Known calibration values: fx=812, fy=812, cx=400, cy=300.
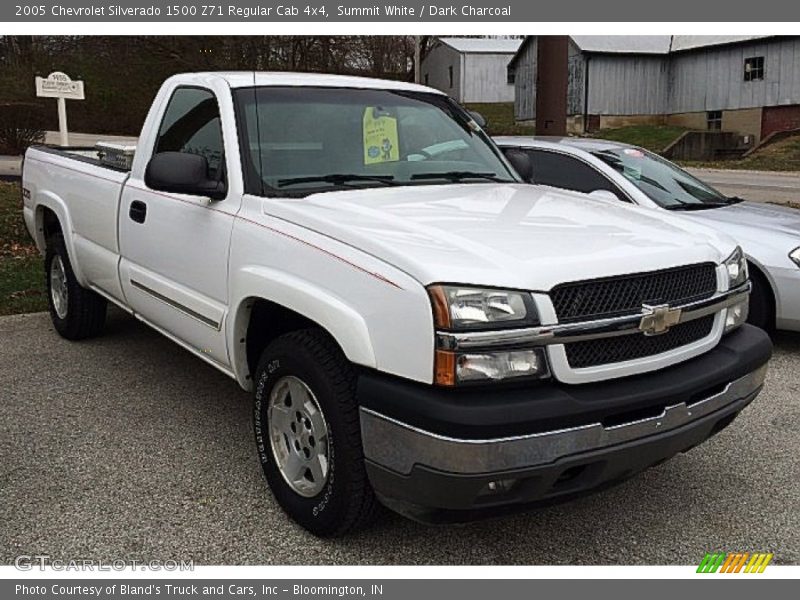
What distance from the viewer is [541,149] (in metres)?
6.70

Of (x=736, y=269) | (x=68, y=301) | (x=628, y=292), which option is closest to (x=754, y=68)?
(x=68, y=301)

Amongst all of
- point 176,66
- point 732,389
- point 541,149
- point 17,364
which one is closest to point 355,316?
point 732,389

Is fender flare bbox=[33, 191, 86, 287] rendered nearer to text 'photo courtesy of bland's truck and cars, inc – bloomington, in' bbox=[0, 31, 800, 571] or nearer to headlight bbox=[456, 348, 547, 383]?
text 'photo courtesy of bland's truck and cars, inc – bloomington, in' bbox=[0, 31, 800, 571]

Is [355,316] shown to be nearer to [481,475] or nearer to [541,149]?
[481,475]

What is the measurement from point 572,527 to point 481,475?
38.4 inches

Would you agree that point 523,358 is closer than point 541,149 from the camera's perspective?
Yes

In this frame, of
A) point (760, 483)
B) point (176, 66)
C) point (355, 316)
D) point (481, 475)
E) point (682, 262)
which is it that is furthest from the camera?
point (176, 66)

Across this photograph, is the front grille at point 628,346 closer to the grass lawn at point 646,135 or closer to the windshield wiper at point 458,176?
the windshield wiper at point 458,176

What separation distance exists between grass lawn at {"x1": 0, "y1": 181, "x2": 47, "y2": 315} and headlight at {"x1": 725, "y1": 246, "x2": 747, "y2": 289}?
5861 millimetres

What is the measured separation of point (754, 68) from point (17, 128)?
100ft

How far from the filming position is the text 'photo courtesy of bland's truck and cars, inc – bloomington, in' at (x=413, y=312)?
8.56 ft

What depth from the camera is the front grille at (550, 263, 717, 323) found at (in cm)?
270

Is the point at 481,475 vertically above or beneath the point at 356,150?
beneath

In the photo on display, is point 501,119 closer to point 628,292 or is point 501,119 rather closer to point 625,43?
point 625,43
